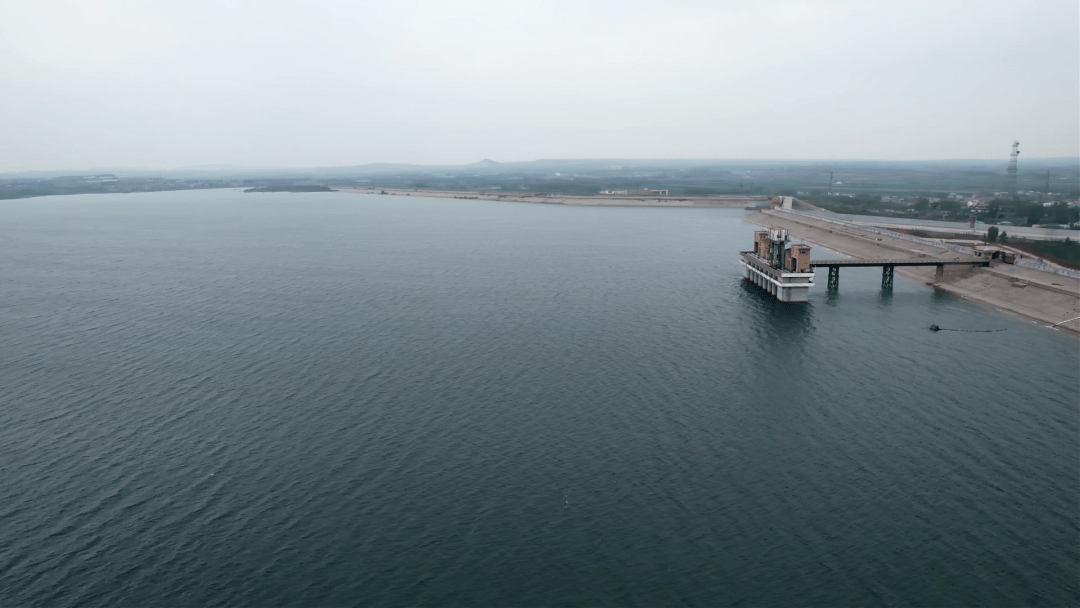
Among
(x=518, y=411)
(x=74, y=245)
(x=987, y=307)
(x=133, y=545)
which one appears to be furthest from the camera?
(x=74, y=245)

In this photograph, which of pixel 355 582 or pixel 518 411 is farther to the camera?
pixel 518 411

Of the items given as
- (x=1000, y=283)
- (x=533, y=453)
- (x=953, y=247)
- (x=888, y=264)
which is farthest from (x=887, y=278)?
(x=533, y=453)

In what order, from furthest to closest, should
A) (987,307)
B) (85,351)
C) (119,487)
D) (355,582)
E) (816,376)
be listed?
(987,307), (85,351), (816,376), (119,487), (355,582)

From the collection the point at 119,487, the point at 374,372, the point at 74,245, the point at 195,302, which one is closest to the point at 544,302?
the point at 374,372

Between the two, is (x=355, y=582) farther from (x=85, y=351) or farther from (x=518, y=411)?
(x=85, y=351)

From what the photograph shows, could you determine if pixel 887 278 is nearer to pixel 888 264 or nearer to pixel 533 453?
pixel 888 264

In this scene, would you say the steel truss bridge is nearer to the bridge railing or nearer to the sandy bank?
the sandy bank
